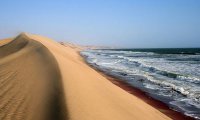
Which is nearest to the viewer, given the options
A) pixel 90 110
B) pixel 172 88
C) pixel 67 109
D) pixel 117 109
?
pixel 67 109

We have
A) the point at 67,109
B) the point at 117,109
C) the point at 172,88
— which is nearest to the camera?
the point at 67,109

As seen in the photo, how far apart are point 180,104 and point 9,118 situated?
26.7 ft

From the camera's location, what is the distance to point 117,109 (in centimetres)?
909

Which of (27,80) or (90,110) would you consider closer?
(90,110)

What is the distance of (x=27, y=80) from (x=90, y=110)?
583 centimetres

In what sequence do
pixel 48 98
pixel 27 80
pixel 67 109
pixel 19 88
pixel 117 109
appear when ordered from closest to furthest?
pixel 67 109
pixel 48 98
pixel 117 109
pixel 19 88
pixel 27 80

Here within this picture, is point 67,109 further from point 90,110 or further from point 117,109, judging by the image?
point 117,109

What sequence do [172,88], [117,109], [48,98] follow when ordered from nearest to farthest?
[48,98] → [117,109] → [172,88]

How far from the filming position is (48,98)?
8.34 meters

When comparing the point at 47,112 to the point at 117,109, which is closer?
the point at 47,112

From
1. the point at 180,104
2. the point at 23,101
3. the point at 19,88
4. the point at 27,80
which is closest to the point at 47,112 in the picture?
the point at 23,101

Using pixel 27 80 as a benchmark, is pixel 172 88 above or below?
below

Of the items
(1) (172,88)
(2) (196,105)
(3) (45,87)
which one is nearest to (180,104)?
(2) (196,105)

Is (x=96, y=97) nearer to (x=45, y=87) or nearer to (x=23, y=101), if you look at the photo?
(x=45, y=87)
